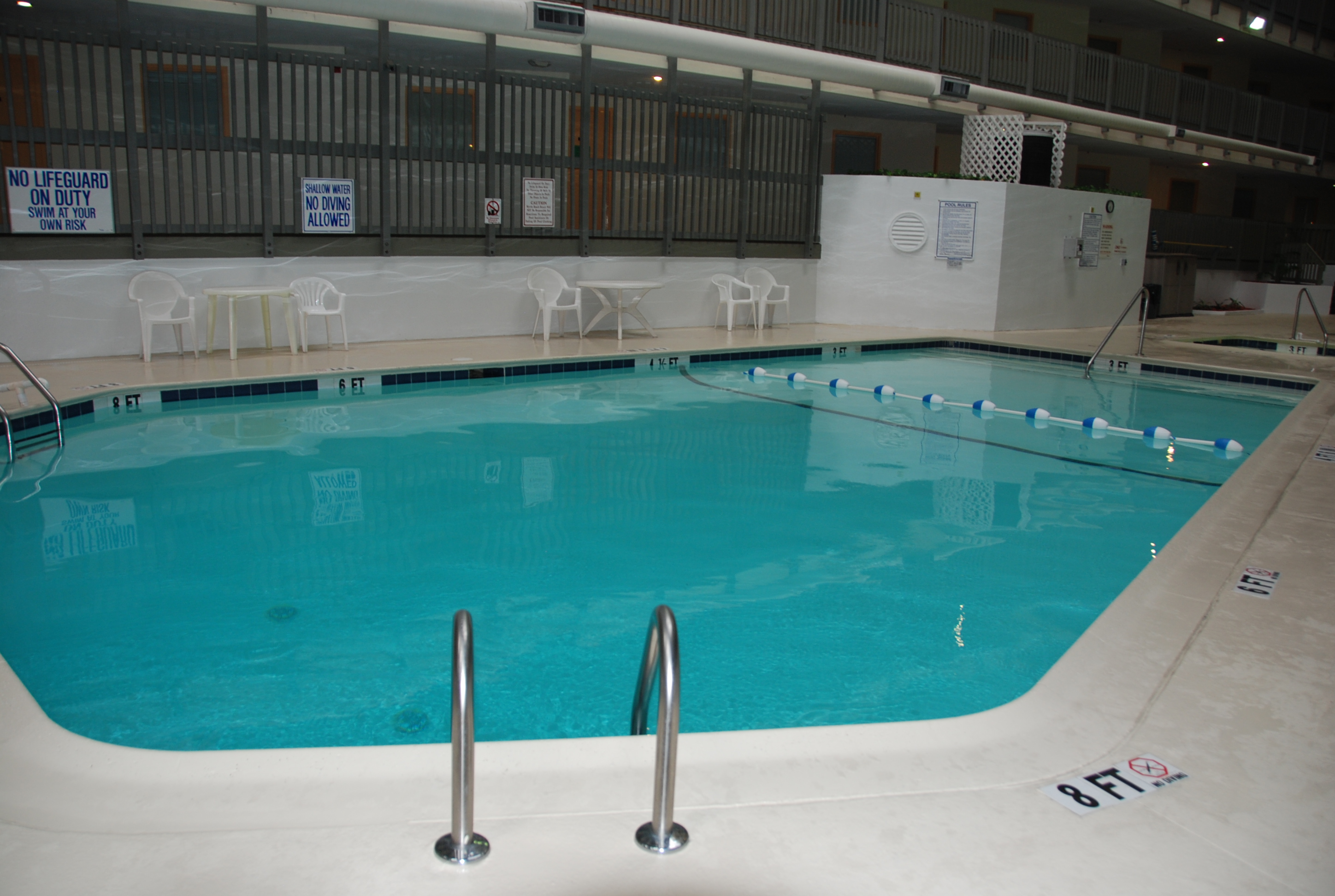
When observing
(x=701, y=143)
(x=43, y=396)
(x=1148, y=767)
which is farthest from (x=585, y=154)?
(x=1148, y=767)

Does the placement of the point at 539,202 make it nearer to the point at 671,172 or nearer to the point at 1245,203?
the point at 671,172

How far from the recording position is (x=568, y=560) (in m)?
4.15

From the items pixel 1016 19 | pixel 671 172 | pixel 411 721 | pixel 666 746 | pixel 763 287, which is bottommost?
pixel 411 721

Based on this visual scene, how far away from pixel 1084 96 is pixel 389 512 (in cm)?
1396

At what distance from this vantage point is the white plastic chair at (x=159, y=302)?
24.6ft

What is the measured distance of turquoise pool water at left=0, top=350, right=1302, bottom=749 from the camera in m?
2.97

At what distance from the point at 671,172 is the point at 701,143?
4.69 feet

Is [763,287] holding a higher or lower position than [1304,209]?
lower

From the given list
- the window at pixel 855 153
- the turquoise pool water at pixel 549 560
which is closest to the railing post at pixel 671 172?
the turquoise pool water at pixel 549 560

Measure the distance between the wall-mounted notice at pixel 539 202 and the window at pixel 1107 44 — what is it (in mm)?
13364

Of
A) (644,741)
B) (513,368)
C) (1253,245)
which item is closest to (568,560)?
(644,741)

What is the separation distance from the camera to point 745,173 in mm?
11266

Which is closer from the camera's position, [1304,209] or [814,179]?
[814,179]

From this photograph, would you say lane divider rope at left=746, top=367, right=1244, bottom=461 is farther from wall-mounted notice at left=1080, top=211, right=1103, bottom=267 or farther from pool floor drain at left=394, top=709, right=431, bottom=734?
wall-mounted notice at left=1080, top=211, right=1103, bottom=267
